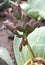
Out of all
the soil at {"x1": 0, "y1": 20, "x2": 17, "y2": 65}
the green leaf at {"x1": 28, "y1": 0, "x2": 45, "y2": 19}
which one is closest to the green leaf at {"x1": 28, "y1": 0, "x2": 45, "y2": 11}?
the green leaf at {"x1": 28, "y1": 0, "x2": 45, "y2": 19}

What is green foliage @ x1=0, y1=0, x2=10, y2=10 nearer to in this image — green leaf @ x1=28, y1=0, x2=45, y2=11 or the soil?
the soil

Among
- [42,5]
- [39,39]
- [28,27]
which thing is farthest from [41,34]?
[42,5]

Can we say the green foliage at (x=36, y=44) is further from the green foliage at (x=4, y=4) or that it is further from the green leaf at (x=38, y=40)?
the green foliage at (x=4, y=4)

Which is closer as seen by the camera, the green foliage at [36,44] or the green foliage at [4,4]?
the green foliage at [36,44]

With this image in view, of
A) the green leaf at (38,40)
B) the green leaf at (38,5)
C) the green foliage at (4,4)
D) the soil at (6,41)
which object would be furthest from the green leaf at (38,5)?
the green foliage at (4,4)

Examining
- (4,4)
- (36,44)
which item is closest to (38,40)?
(36,44)

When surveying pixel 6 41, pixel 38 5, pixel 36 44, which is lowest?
pixel 6 41

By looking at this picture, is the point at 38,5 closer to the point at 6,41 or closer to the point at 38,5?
the point at 38,5

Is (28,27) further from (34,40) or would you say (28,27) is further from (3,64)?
(3,64)

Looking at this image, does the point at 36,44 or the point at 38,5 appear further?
the point at 36,44
